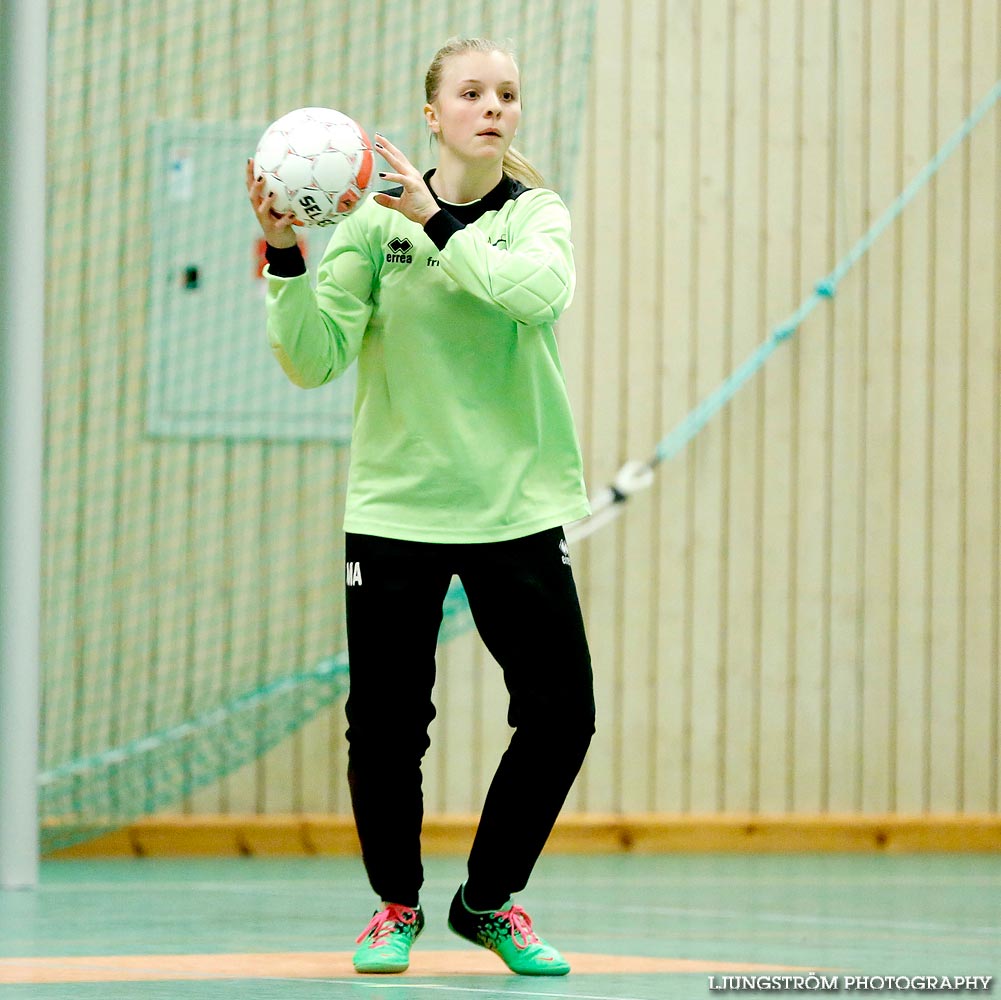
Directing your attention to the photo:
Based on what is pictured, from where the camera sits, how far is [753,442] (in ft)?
19.1

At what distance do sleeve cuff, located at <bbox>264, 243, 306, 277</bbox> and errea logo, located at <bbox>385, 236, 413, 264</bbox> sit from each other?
0.60 feet

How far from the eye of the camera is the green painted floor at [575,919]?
2.68 meters

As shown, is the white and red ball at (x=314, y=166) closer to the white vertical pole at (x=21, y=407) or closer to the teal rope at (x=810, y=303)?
the white vertical pole at (x=21, y=407)

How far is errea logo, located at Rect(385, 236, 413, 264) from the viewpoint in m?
2.94

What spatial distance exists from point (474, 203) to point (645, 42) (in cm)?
300

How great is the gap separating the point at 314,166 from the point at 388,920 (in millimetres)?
1207

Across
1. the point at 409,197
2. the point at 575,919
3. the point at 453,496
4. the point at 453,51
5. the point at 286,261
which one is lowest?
the point at 575,919

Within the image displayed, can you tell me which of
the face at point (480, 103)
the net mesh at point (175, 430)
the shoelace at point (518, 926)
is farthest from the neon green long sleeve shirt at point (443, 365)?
the net mesh at point (175, 430)

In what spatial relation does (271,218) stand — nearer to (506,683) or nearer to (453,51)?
(453,51)

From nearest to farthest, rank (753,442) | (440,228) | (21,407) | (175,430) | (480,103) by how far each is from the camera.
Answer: (440,228) → (480,103) → (21,407) → (175,430) → (753,442)

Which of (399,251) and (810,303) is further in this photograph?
(810,303)

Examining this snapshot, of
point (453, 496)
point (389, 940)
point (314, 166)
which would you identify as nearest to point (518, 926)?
point (389, 940)

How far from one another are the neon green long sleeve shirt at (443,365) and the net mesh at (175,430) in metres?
2.36

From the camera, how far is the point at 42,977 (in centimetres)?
272
